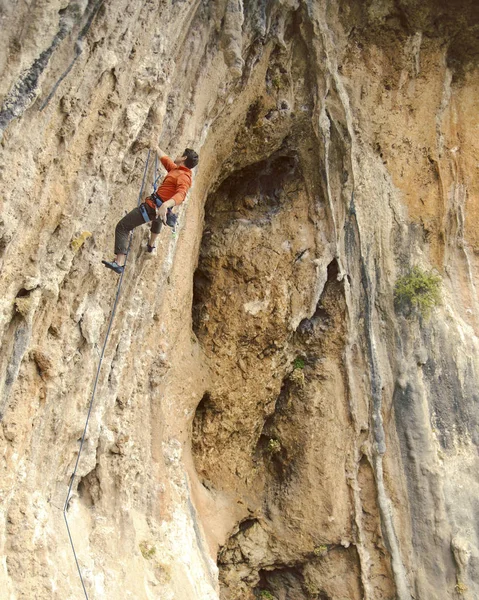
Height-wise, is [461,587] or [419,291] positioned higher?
[419,291]

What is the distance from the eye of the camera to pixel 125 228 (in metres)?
5.55

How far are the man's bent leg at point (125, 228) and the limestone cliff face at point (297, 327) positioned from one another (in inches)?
9.7

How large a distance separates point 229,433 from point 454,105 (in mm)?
5673

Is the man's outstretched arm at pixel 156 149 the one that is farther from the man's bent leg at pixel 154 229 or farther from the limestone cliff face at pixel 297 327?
the man's bent leg at pixel 154 229

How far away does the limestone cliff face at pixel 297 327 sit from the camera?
627 centimetres

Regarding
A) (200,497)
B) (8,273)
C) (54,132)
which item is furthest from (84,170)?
(200,497)

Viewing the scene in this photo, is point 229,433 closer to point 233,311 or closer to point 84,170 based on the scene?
point 233,311

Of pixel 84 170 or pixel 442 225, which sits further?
pixel 442 225

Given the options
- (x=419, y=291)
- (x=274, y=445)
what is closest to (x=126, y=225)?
(x=419, y=291)

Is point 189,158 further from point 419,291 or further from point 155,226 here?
point 419,291

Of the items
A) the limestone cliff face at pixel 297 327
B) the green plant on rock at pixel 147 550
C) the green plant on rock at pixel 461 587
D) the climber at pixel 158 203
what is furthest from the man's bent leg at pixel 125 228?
the green plant on rock at pixel 461 587

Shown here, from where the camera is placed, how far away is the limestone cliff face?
6.27 metres

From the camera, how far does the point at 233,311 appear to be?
27.3ft

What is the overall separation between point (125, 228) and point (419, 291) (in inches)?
174
